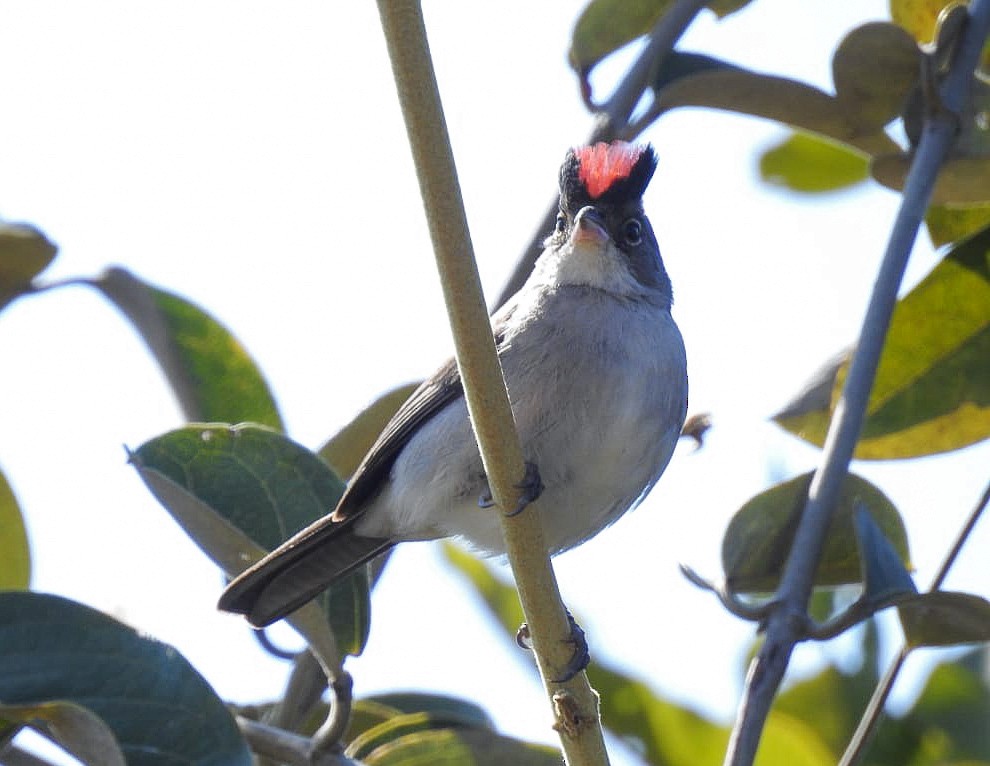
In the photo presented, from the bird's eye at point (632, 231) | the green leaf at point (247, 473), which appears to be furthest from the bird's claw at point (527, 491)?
the bird's eye at point (632, 231)

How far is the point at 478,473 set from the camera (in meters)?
3.12

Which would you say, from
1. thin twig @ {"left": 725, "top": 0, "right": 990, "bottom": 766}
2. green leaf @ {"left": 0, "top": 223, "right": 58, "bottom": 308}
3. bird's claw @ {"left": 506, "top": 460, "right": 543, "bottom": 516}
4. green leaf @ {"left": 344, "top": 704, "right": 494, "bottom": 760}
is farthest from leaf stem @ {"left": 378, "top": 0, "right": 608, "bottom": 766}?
green leaf @ {"left": 0, "top": 223, "right": 58, "bottom": 308}

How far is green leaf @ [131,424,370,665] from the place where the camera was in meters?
2.66

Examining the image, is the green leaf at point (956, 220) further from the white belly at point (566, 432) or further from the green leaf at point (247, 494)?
the green leaf at point (247, 494)

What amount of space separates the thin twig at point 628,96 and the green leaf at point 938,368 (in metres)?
0.70

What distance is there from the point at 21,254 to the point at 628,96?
52.8 inches

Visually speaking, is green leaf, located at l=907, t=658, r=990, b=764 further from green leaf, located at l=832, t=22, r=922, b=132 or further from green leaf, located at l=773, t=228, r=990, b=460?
green leaf, located at l=832, t=22, r=922, b=132

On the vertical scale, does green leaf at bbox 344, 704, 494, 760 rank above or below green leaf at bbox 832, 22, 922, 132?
below

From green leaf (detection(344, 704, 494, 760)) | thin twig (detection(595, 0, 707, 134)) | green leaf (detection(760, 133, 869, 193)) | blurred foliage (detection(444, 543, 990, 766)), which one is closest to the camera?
green leaf (detection(344, 704, 494, 760))

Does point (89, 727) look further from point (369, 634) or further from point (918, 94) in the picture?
point (918, 94)

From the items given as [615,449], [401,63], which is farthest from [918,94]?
[401,63]

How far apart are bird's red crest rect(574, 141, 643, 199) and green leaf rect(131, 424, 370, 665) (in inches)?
39.3

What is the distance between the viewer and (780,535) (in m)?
2.77

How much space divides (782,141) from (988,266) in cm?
119
